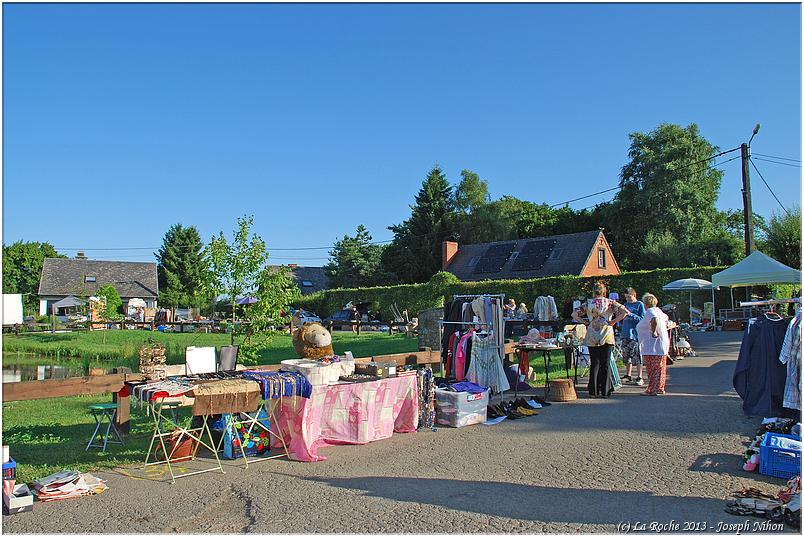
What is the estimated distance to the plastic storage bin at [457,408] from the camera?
803 cm

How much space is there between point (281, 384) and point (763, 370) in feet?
19.1

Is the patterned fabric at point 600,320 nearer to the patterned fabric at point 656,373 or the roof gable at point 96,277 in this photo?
the patterned fabric at point 656,373

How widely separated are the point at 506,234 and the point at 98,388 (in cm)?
4595

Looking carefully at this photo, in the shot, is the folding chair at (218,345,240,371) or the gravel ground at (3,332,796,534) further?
the folding chair at (218,345,240,371)

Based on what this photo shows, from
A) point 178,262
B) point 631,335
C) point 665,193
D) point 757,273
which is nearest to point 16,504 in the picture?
point 631,335

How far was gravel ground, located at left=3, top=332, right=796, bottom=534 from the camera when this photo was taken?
4.56 meters

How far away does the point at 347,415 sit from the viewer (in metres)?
7.11

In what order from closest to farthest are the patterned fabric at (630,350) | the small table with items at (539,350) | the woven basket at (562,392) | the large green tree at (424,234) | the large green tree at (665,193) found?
1. the woven basket at (562,392)
2. the small table with items at (539,350)
3. the patterned fabric at (630,350)
4. the large green tree at (665,193)
5. the large green tree at (424,234)

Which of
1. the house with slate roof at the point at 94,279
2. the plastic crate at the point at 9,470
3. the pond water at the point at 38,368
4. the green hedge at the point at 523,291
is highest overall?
the house with slate roof at the point at 94,279

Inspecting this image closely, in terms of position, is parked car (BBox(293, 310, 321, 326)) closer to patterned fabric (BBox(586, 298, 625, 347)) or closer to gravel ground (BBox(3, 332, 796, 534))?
patterned fabric (BBox(586, 298, 625, 347))

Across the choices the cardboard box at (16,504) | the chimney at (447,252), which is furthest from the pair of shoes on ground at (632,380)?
the chimney at (447,252)

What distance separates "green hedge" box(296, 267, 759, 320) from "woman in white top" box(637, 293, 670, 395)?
17.4 meters

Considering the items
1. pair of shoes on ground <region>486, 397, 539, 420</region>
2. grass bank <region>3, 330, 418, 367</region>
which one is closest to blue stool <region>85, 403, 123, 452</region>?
pair of shoes on ground <region>486, 397, 539, 420</region>

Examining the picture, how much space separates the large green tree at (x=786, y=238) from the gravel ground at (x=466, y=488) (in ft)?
80.7
